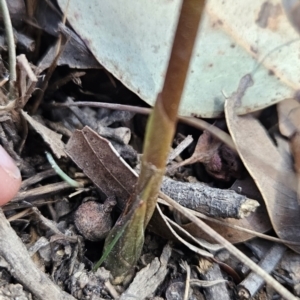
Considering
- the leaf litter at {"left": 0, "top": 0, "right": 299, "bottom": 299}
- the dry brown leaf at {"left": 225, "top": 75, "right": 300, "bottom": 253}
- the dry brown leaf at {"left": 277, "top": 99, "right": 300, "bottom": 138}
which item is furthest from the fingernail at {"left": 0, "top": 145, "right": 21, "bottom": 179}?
the dry brown leaf at {"left": 277, "top": 99, "right": 300, "bottom": 138}

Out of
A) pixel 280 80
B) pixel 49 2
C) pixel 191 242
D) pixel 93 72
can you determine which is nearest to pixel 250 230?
pixel 191 242

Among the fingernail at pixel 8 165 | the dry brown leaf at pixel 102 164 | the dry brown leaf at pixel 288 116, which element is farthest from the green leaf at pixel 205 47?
the fingernail at pixel 8 165

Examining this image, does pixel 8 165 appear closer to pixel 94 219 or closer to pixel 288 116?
pixel 94 219

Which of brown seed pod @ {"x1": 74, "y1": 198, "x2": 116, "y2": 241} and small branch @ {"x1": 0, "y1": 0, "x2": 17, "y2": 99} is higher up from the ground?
small branch @ {"x1": 0, "y1": 0, "x2": 17, "y2": 99}

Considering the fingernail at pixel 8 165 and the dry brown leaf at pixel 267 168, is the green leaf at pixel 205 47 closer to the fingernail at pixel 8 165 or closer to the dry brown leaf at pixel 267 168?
the dry brown leaf at pixel 267 168

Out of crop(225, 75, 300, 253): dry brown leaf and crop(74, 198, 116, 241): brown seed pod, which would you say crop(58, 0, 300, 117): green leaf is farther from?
crop(74, 198, 116, 241): brown seed pod

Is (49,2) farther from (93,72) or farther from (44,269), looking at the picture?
(44,269)
